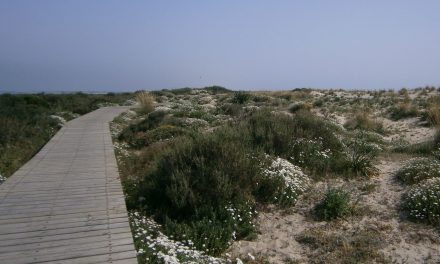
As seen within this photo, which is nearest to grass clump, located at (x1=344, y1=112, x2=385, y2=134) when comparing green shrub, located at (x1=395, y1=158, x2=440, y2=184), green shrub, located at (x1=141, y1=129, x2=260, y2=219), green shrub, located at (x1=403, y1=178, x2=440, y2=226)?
green shrub, located at (x1=395, y1=158, x2=440, y2=184)

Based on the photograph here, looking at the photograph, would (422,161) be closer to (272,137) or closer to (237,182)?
(272,137)

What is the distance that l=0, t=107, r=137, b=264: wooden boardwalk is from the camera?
520 centimetres

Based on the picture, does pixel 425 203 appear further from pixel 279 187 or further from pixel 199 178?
pixel 199 178

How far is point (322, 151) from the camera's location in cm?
1126

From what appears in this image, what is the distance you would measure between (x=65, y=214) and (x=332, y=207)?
15.4 feet

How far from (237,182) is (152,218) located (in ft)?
5.83

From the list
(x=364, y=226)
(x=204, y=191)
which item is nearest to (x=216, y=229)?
(x=204, y=191)

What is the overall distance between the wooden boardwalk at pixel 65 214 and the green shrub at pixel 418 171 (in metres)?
6.28

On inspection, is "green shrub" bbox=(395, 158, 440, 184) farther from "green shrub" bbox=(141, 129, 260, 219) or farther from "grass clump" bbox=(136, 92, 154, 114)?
"grass clump" bbox=(136, 92, 154, 114)

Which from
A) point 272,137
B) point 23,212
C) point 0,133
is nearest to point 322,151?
point 272,137

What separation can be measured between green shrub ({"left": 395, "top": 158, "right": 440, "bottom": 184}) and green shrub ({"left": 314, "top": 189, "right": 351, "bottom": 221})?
2.23 meters

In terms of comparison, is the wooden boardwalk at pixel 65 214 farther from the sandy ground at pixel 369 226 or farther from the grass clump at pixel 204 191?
the sandy ground at pixel 369 226

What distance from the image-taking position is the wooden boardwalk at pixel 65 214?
520cm

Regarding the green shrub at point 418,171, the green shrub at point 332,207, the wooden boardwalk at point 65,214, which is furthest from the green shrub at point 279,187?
the wooden boardwalk at point 65,214
